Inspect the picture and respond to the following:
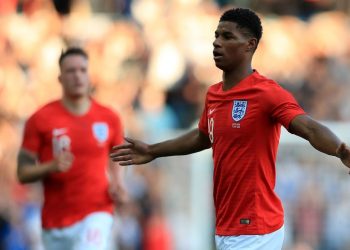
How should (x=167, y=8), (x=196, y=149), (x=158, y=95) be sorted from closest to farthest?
(x=196, y=149)
(x=158, y=95)
(x=167, y=8)

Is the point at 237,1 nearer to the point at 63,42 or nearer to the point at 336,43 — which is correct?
the point at 336,43

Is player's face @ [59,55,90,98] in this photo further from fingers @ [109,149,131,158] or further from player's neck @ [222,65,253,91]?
player's neck @ [222,65,253,91]

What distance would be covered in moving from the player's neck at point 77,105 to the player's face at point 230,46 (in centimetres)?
333

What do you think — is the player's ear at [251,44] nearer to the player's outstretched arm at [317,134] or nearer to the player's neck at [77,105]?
the player's outstretched arm at [317,134]

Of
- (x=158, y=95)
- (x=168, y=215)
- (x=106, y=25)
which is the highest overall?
(x=106, y=25)

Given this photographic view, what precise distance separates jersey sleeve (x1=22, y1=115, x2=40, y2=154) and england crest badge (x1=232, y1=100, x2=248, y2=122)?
3496mm

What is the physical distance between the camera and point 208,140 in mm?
7734

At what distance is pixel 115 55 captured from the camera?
16578 mm

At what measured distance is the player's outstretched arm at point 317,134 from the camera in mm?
6598

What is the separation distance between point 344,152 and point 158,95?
378 inches

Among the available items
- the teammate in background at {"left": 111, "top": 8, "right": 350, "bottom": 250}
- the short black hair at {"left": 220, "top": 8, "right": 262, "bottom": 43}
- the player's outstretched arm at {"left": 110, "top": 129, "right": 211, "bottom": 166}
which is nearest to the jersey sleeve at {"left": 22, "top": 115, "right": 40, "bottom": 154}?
the player's outstretched arm at {"left": 110, "top": 129, "right": 211, "bottom": 166}

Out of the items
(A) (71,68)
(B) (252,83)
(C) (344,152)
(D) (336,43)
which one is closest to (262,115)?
(B) (252,83)

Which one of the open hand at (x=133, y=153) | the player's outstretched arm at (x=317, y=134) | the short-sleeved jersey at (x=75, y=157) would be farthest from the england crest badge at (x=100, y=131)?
the player's outstretched arm at (x=317, y=134)

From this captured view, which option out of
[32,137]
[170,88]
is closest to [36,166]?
[32,137]
